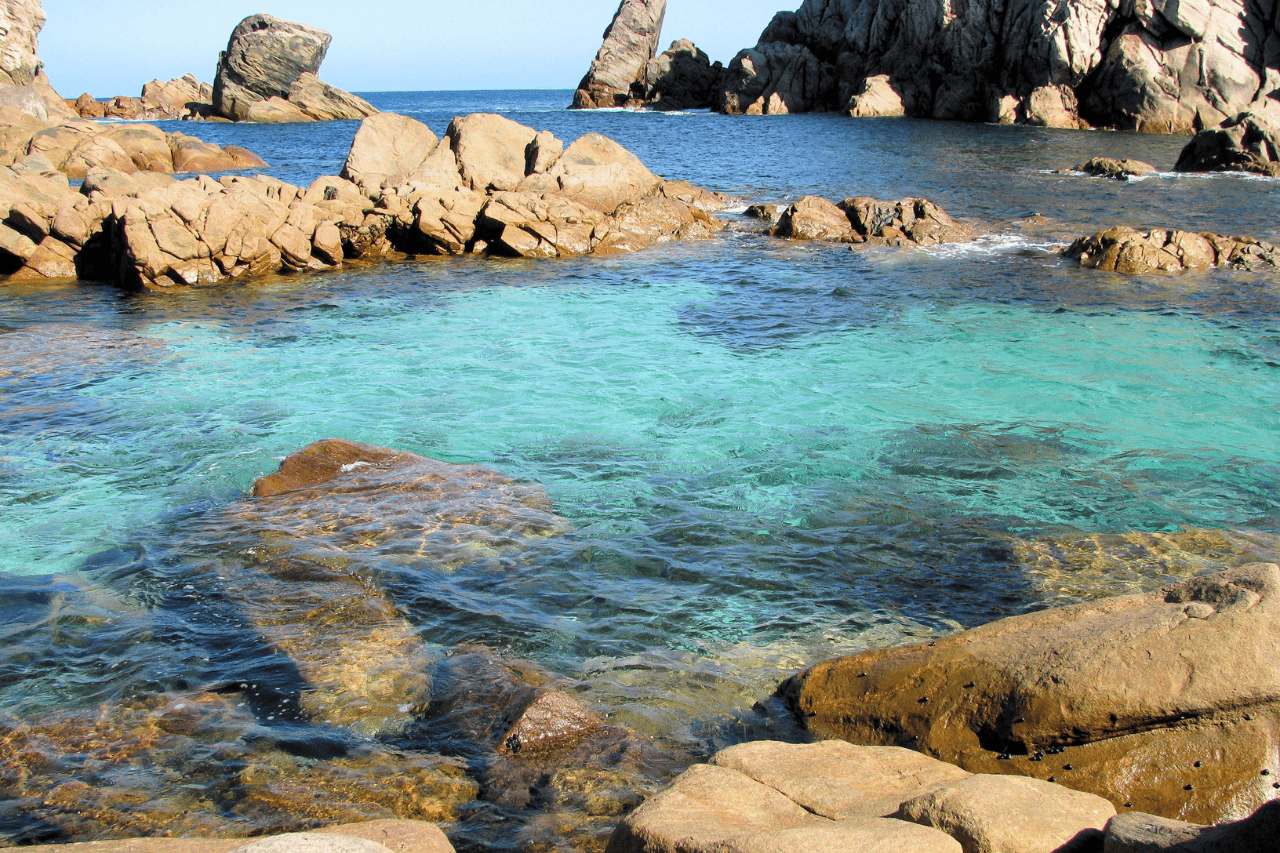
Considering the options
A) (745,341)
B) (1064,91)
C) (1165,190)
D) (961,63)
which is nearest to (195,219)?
(745,341)

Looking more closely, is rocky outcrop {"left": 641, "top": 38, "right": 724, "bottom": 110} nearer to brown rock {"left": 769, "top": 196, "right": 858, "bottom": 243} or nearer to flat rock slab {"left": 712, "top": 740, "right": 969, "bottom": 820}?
brown rock {"left": 769, "top": 196, "right": 858, "bottom": 243}

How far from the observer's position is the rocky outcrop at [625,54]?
3568 inches

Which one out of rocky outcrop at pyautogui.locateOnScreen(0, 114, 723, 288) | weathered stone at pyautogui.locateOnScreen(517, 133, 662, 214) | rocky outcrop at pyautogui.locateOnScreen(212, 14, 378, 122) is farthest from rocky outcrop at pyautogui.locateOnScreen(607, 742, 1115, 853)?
rocky outcrop at pyautogui.locateOnScreen(212, 14, 378, 122)

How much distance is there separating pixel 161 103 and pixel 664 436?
8798 cm

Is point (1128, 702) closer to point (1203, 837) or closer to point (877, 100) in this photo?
point (1203, 837)

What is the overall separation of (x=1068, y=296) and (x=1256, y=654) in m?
14.0

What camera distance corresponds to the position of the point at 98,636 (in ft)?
20.4

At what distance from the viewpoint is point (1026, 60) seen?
54969mm

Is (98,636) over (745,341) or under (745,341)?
under

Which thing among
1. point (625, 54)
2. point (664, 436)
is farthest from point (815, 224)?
point (625, 54)

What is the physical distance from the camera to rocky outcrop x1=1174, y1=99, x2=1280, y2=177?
3102cm

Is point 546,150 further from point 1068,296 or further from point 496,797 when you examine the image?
point 496,797

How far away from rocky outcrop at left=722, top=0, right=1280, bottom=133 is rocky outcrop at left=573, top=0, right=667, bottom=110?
17.9 m

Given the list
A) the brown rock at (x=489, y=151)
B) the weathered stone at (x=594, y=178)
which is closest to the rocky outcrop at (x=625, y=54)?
the brown rock at (x=489, y=151)
